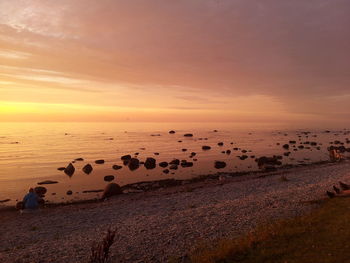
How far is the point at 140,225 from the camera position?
66.2 ft

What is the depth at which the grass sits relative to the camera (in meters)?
11.6

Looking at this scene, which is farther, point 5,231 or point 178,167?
point 178,167

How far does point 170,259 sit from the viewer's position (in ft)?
44.3

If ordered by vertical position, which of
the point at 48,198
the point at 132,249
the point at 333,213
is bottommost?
the point at 48,198

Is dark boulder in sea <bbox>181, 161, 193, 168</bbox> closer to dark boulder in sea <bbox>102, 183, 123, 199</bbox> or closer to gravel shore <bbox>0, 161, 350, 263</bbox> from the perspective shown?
dark boulder in sea <bbox>102, 183, 123, 199</bbox>

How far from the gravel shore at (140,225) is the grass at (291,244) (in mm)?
1636

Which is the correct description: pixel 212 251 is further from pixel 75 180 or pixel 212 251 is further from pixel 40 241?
pixel 75 180

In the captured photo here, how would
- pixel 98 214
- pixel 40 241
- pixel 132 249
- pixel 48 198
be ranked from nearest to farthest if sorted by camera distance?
pixel 132 249
pixel 40 241
pixel 98 214
pixel 48 198

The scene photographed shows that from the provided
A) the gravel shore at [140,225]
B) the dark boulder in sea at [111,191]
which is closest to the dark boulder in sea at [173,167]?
the dark boulder in sea at [111,191]

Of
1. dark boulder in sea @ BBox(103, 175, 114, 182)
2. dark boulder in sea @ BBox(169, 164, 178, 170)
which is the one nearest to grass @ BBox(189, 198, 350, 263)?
dark boulder in sea @ BBox(103, 175, 114, 182)

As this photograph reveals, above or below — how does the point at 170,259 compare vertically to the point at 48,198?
above

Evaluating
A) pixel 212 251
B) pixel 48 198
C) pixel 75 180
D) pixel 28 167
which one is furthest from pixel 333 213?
pixel 28 167

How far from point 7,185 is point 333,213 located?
1846 inches

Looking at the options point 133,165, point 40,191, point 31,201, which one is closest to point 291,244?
point 31,201
